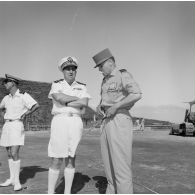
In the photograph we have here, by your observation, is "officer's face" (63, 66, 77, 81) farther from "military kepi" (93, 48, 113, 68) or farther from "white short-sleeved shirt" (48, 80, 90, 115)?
"military kepi" (93, 48, 113, 68)

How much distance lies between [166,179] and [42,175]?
2411 mm

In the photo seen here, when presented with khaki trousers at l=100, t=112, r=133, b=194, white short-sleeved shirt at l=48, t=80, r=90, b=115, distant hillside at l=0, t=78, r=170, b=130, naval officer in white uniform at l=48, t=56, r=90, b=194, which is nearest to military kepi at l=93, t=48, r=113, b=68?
naval officer in white uniform at l=48, t=56, r=90, b=194

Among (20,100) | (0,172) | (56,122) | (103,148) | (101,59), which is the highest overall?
(101,59)

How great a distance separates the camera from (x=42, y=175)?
618 cm

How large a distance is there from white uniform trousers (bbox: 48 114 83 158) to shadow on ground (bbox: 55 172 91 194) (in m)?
0.94

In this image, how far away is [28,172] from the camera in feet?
21.6

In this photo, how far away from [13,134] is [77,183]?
139 cm

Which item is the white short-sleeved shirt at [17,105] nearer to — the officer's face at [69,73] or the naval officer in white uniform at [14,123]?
the naval officer in white uniform at [14,123]

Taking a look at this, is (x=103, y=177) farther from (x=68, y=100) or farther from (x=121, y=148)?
(x=68, y=100)

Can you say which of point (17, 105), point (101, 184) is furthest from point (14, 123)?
point (101, 184)

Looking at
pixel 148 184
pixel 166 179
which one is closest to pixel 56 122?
pixel 148 184

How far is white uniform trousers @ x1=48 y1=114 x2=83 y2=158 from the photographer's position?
4066 mm

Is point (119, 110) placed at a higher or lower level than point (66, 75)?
lower

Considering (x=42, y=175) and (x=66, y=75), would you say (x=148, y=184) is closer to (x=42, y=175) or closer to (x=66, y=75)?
(x=42, y=175)
